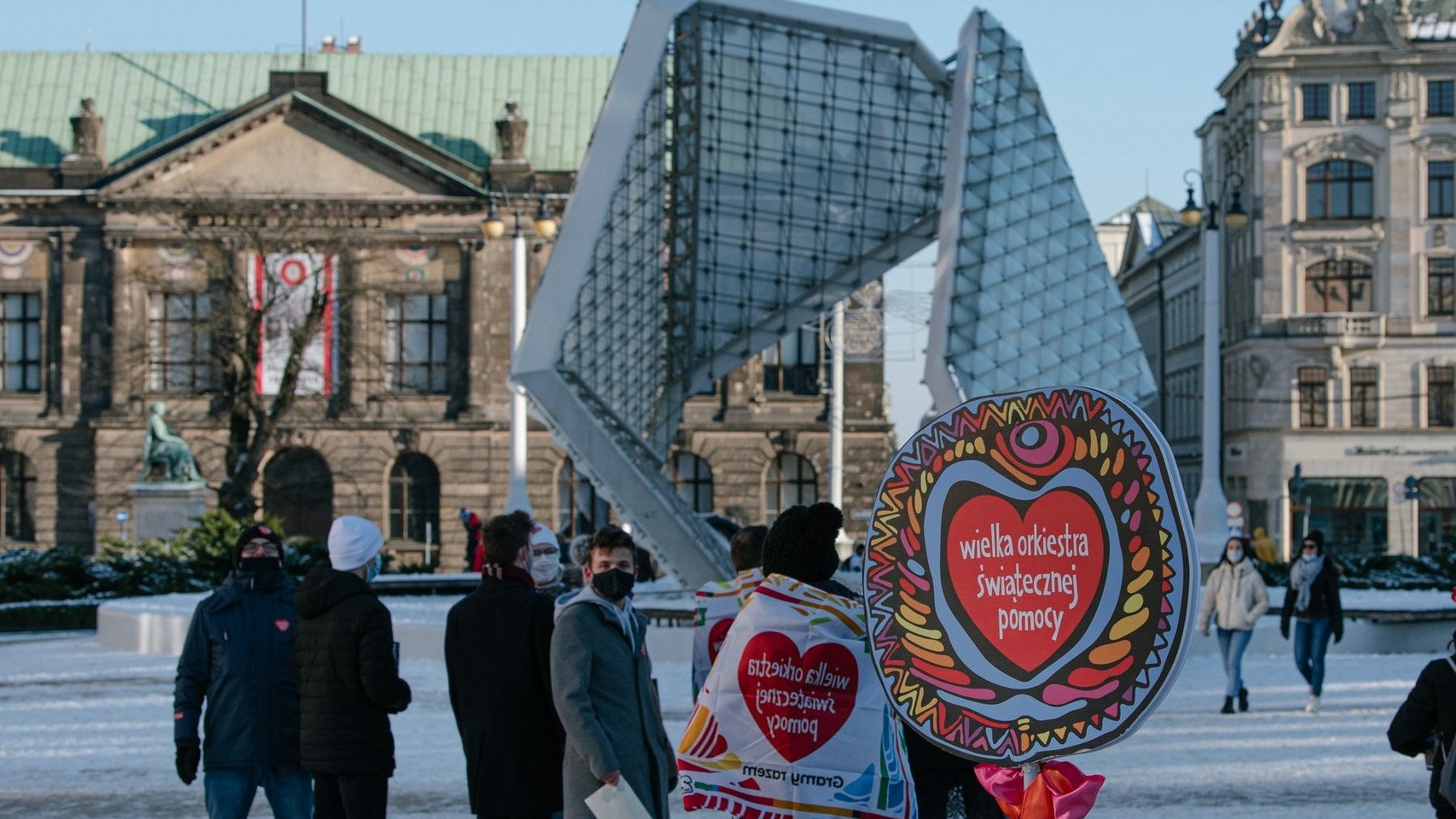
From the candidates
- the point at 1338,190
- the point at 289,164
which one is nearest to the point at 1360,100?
the point at 1338,190

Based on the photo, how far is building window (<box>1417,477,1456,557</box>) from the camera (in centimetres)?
6172

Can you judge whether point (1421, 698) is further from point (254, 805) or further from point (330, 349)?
point (330, 349)

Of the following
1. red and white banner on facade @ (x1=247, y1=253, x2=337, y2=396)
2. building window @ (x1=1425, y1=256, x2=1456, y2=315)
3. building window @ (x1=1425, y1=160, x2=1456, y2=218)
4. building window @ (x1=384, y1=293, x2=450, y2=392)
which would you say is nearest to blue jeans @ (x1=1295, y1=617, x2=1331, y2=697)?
red and white banner on facade @ (x1=247, y1=253, x2=337, y2=396)

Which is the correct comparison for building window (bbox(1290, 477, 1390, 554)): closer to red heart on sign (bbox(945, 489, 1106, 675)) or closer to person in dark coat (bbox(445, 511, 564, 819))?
person in dark coat (bbox(445, 511, 564, 819))

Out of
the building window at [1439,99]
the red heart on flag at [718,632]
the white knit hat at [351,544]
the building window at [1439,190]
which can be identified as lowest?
the red heart on flag at [718,632]

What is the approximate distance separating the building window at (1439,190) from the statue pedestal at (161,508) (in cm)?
3908

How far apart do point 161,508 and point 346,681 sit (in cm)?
3675

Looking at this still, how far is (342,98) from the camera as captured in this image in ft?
218

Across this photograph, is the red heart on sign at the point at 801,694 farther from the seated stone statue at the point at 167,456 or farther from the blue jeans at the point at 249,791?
the seated stone statue at the point at 167,456

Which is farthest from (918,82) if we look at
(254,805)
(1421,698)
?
(1421,698)

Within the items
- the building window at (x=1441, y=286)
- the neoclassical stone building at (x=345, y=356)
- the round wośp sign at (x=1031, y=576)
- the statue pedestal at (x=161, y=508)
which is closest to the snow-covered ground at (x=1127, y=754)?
the round wośp sign at (x=1031, y=576)

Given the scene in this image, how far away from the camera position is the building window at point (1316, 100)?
62844 mm

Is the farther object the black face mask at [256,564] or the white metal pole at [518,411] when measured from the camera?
the white metal pole at [518,411]

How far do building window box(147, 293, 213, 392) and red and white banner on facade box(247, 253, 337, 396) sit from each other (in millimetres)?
1982
